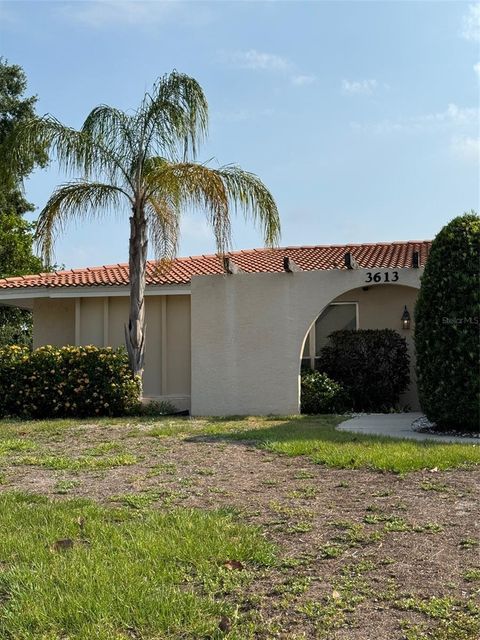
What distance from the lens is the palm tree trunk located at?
13906 millimetres

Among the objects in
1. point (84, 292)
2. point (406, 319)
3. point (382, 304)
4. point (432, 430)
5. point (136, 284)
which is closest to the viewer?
→ point (432, 430)

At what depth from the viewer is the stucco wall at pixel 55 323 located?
1767 cm

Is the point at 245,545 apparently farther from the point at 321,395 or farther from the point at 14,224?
the point at 14,224

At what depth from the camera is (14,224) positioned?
95.8 ft

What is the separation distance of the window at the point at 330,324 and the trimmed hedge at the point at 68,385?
4.33 metres

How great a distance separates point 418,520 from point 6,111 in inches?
1023

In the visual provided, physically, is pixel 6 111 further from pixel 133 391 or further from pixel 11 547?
pixel 11 547

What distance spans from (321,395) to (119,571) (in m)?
10.1

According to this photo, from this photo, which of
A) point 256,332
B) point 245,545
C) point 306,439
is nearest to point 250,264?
point 256,332

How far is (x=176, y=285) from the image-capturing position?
15805mm

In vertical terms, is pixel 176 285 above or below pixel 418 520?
above

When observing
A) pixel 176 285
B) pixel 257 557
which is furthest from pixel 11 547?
pixel 176 285

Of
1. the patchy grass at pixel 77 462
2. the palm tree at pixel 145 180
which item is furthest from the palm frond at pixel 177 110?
the patchy grass at pixel 77 462

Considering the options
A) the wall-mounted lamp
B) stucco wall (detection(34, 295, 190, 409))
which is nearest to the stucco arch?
the wall-mounted lamp
